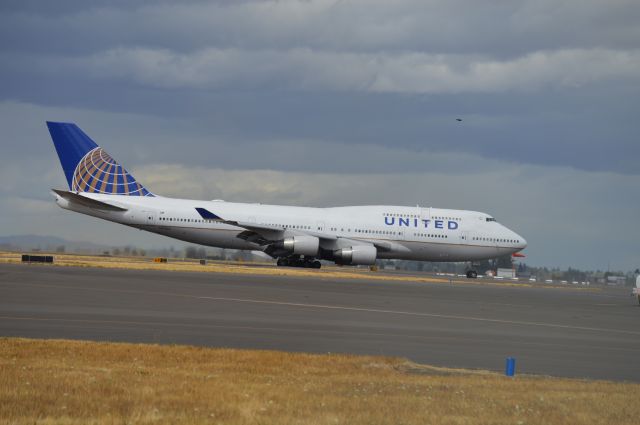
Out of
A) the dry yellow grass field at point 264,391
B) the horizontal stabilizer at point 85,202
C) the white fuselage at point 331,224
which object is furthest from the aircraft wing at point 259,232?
the dry yellow grass field at point 264,391

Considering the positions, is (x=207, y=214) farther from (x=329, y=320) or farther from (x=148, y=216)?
(x=329, y=320)

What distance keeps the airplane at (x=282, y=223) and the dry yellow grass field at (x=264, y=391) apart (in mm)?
41271

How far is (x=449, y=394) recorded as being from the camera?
12.3 m

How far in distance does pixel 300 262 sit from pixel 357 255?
569 centimetres

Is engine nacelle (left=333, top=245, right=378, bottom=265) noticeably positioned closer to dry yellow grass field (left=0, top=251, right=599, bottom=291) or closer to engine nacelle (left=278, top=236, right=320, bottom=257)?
dry yellow grass field (left=0, top=251, right=599, bottom=291)

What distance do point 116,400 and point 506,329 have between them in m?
16.4

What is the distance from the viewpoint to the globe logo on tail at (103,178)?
62.0 m

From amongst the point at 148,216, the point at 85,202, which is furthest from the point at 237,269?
the point at 85,202

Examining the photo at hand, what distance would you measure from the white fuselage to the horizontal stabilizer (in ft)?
1.16

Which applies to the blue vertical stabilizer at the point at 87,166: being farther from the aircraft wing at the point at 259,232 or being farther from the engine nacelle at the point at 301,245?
the engine nacelle at the point at 301,245

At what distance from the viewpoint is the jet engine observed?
5734 centimetres

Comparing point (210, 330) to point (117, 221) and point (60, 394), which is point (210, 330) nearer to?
point (60, 394)

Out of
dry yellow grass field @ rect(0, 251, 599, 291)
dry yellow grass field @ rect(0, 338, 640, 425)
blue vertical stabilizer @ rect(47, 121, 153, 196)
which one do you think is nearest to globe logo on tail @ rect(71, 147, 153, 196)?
blue vertical stabilizer @ rect(47, 121, 153, 196)

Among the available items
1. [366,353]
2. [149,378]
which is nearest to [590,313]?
[366,353]
